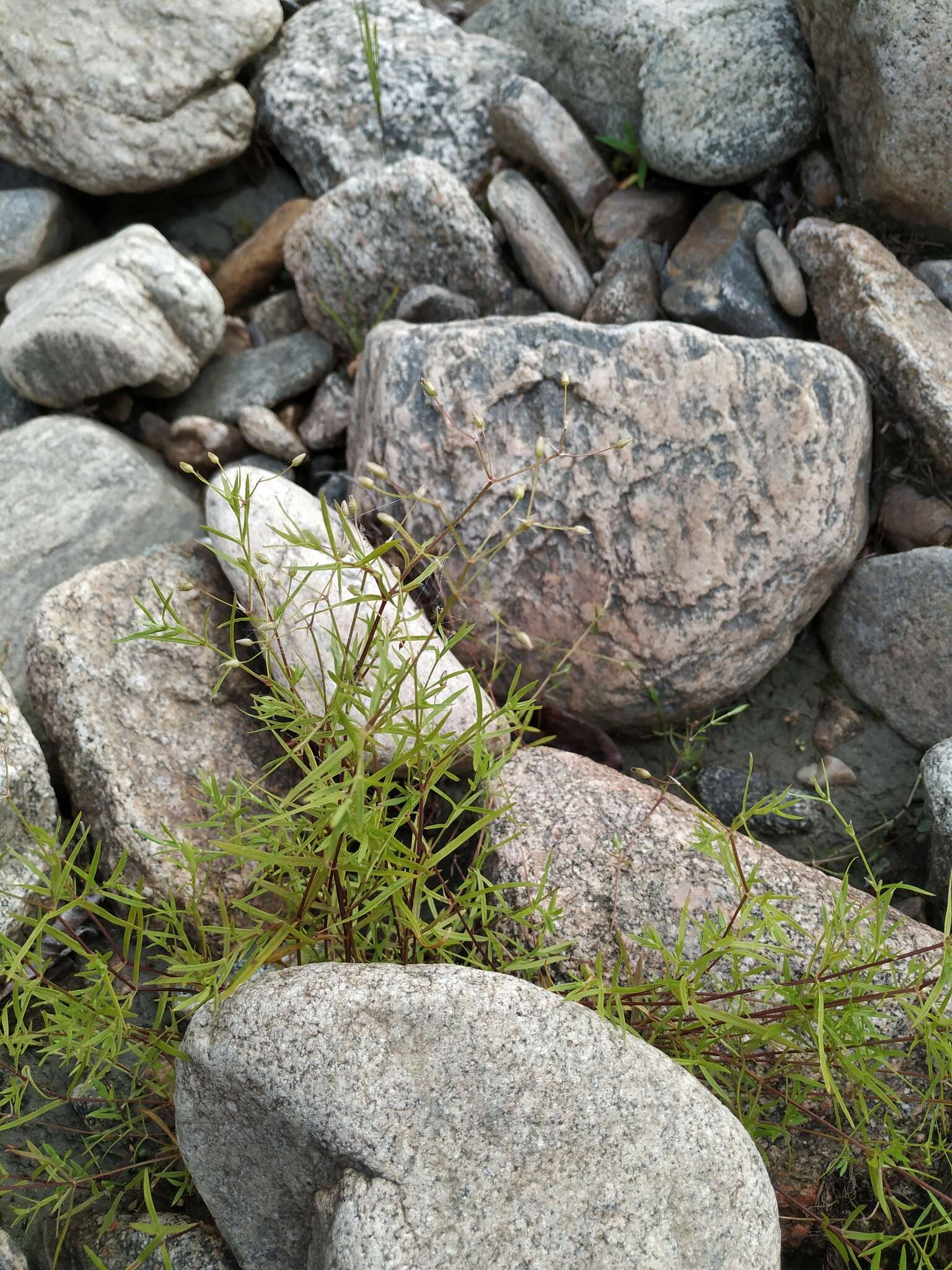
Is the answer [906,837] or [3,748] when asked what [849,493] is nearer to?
[906,837]

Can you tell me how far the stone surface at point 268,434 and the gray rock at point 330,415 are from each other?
7 cm

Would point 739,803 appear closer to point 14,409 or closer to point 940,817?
point 940,817

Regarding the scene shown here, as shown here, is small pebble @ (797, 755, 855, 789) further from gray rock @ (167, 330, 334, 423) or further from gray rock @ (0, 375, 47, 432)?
gray rock @ (0, 375, 47, 432)

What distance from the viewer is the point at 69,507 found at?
3045 millimetres

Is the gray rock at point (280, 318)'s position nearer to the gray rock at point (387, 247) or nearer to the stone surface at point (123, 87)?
the gray rock at point (387, 247)

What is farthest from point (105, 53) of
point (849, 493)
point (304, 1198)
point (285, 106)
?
point (304, 1198)

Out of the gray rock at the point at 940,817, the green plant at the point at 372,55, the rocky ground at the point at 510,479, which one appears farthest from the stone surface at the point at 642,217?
the gray rock at the point at 940,817

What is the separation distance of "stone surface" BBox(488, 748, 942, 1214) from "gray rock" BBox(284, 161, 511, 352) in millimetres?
1825

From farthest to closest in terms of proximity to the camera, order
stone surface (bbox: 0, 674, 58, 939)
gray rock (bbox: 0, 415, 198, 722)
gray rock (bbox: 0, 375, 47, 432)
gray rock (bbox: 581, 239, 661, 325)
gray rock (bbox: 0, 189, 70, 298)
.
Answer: gray rock (bbox: 0, 189, 70, 298) < gray rock (bbox: 0, 375, 47, 432) < gray rock (bbox: 581, 239, 661, 325) < gray rock (bbox: 0, 415, 198, 722) < stone surface (bbox: 0, 674, 58, 939)

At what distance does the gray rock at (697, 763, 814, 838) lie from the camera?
9.13ft

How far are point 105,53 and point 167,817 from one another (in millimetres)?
2623

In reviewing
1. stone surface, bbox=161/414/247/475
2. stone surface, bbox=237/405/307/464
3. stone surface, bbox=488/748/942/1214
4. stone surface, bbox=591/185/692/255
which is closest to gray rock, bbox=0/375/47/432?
stone surface, bbox=161/414/247/475

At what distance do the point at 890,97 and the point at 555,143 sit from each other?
1099 mm

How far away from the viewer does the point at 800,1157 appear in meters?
2.11
